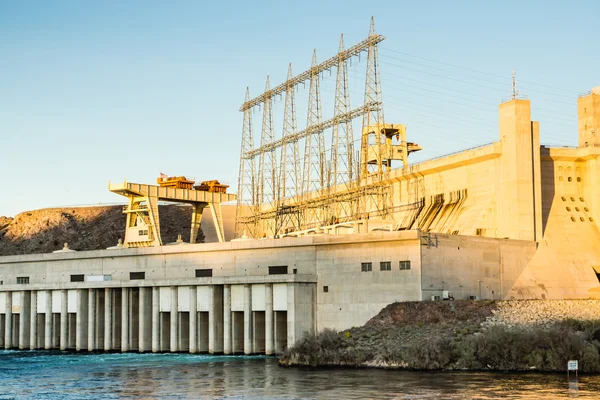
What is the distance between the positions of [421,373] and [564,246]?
29904 millimetres

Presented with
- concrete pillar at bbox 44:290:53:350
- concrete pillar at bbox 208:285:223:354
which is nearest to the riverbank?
concrete pillar at bbox 208:285:223:354

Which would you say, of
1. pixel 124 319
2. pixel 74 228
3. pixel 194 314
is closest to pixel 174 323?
pixel 194 314

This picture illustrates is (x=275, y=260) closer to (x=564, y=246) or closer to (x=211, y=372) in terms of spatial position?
(x=211, y=372)

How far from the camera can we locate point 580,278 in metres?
79.8

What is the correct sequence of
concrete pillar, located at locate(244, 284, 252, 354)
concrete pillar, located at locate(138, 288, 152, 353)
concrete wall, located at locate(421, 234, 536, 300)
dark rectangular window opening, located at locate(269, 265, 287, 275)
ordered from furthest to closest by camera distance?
concrete pillar, located at locate(138, 288, 152, 353)
dark rectangular window opening, located at locate(269, 265, 287, 275)
concrete pillar, located at locate(244, 284, 252, 354)
concrete wall, located at locate(421, 234, 536, 300)

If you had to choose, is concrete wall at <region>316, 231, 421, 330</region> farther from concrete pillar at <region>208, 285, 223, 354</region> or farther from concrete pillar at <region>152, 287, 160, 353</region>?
concrete pillar at <region>152, 287, 160, 353</region>

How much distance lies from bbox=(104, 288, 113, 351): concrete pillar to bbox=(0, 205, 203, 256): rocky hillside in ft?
234

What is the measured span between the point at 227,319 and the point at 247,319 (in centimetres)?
235

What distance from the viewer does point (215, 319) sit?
7681cm

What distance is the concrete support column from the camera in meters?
86.4

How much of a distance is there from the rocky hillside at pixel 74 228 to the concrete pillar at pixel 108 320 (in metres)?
71.4

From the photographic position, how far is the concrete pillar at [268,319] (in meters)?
72.6

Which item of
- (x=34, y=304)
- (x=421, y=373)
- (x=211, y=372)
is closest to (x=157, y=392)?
(x=211, y=372)

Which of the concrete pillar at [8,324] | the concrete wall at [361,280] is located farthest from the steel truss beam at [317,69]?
the concrete pillar at [8,324]
